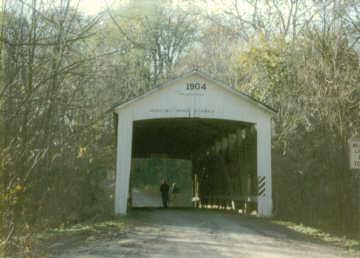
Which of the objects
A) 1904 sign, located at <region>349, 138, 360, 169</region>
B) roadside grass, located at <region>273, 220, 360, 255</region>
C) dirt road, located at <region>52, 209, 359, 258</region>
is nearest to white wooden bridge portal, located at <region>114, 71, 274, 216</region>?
roadside grass, located at <region>273, 220, 360, 255</region>

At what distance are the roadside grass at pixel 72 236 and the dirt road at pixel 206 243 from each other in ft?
0.88

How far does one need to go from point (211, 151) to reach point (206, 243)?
19.4m

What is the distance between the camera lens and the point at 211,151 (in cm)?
3144

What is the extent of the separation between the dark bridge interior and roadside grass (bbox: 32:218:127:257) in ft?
21.2

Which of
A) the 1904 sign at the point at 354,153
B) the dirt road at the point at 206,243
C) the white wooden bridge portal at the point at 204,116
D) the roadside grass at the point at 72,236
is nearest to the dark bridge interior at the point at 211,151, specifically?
the white wooden bridge portal at the point at 204,116

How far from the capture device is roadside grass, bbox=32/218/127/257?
11.1 m

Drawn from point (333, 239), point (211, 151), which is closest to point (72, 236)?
point (333, 239)

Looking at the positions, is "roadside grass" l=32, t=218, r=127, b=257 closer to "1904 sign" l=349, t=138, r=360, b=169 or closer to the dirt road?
the dirt road

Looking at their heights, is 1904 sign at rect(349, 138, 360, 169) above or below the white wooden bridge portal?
below

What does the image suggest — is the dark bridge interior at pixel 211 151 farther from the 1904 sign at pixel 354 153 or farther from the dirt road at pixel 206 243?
the 1904 sign at pixel 354 153

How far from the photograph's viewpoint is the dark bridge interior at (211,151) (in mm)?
23078

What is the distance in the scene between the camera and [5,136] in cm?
838

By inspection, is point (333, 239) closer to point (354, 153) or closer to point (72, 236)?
point (354, 153)

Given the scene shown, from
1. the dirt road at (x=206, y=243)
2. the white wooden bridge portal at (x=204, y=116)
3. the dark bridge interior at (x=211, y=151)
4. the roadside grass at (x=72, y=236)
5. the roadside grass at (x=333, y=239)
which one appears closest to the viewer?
the dirt road at (x=206, y=243)
